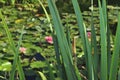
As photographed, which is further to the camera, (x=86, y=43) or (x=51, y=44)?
(x=51, y=44)

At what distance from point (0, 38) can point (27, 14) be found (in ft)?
2.62

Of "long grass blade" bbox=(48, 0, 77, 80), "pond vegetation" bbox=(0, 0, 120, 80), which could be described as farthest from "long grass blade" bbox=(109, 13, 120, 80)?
"long grass blade" bbox=(48, 0, 77, 80)

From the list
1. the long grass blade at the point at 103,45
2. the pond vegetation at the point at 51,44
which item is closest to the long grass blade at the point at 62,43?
the pond vegetation at the point at 51,44

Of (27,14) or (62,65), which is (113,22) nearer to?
(27,14)

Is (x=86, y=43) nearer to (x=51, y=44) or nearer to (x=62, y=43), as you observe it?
(x=62, y=43)

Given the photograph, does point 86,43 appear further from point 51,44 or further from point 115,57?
point 51,44

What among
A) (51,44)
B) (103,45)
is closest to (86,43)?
(103,45)

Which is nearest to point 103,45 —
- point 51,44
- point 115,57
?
point 115,57

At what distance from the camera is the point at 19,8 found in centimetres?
344

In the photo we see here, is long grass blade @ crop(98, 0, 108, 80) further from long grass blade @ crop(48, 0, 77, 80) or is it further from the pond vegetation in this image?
long grass blade @ crop(48, 0, 77, 80)

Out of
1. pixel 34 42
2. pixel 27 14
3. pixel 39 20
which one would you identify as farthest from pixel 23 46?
pixel 27 14

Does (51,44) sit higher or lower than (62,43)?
lower

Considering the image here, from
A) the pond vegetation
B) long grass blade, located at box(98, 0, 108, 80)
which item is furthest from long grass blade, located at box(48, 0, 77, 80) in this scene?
long grass blade, located at box(98, 0, 108, 80)

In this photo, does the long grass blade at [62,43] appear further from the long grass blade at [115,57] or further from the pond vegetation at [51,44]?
the long grass blade at [115,57]
